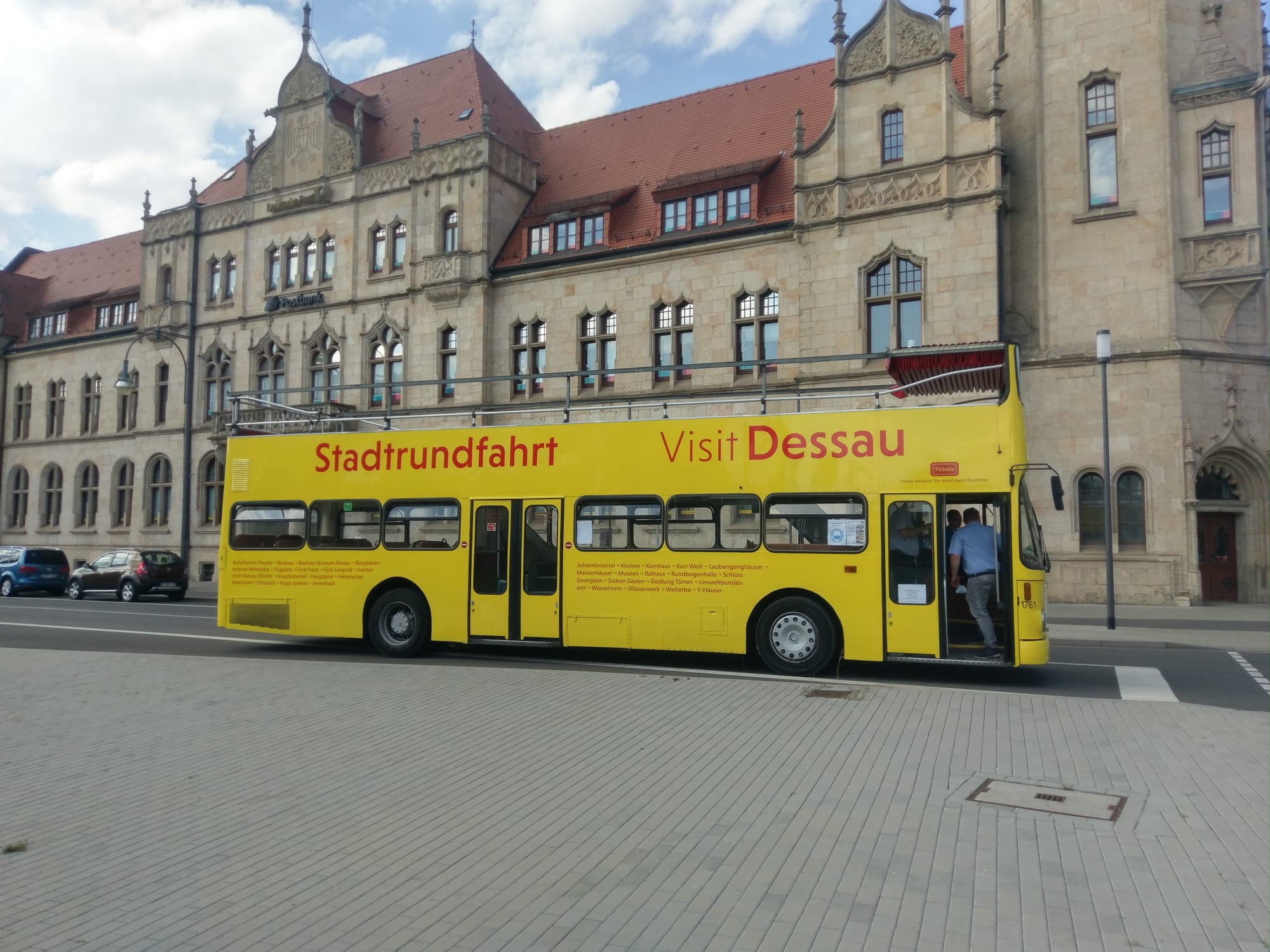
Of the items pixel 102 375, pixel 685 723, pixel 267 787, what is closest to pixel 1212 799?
pixel 685 723

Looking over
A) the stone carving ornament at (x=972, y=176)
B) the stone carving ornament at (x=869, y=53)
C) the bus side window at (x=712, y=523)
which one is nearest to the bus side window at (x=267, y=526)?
the bus side window at (x=712, y=523)

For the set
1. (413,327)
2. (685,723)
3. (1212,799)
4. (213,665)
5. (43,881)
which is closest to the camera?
(43,881)

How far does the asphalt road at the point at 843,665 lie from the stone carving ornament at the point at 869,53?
57.9ft

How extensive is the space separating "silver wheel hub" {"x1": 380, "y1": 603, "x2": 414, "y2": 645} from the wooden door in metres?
19.4

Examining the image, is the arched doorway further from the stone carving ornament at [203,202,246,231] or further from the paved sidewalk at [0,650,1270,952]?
the stone carving ornament at [203,202,246,231]

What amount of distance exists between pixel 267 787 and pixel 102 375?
44.1 metres

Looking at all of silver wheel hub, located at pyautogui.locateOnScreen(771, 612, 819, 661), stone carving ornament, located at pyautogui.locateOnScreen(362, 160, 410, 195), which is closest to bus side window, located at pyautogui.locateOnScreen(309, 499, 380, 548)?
silver wheel hub, located at pyautogui.locateOnScreen(771, 612, 819, 661)

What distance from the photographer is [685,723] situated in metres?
8.64

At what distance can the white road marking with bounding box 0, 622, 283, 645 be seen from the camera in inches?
666

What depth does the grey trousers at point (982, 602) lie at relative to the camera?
1103cm

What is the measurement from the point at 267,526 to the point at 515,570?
4551 millimetres

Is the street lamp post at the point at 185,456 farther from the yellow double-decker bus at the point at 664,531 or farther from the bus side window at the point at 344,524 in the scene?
the bus side window at the point at 344,524

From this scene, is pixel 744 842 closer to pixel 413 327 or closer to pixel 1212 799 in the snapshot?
pixel 1212 799

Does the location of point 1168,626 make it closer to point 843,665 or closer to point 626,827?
point 843,665
